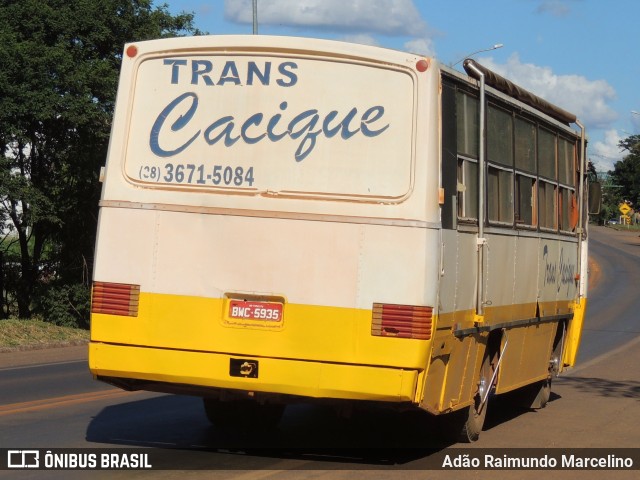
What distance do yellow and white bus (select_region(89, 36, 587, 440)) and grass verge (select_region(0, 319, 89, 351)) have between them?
13.8m

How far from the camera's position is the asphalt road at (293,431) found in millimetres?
9500

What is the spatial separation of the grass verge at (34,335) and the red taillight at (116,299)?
44.7ft

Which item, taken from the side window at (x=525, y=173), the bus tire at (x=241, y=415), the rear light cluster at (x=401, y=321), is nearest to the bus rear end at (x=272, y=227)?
the rear light cluster at (x=401, y=321)

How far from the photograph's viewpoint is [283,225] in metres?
8.98

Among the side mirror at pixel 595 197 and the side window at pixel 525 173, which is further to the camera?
the side mirror at pixel 595 197

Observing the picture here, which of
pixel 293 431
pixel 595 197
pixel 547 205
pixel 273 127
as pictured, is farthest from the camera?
pixel 595 197

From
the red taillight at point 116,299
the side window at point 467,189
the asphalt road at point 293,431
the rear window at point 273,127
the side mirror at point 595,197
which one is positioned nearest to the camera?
the rear window at point 273,127

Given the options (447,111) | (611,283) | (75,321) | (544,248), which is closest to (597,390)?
(544,248)

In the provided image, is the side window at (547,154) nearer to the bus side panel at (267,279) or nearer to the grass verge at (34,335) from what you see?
the bus side panel at (267,279)

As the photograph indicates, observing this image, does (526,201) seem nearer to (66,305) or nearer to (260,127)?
(260,127)

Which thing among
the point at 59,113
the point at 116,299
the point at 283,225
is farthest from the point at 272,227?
the point at 59,113

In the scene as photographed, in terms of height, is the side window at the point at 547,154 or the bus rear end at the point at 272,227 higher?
the side window at the point at 547,154

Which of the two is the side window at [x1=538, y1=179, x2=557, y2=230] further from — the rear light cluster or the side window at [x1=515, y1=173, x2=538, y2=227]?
the rear light cluster

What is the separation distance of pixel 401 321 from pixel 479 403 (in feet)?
9.45
